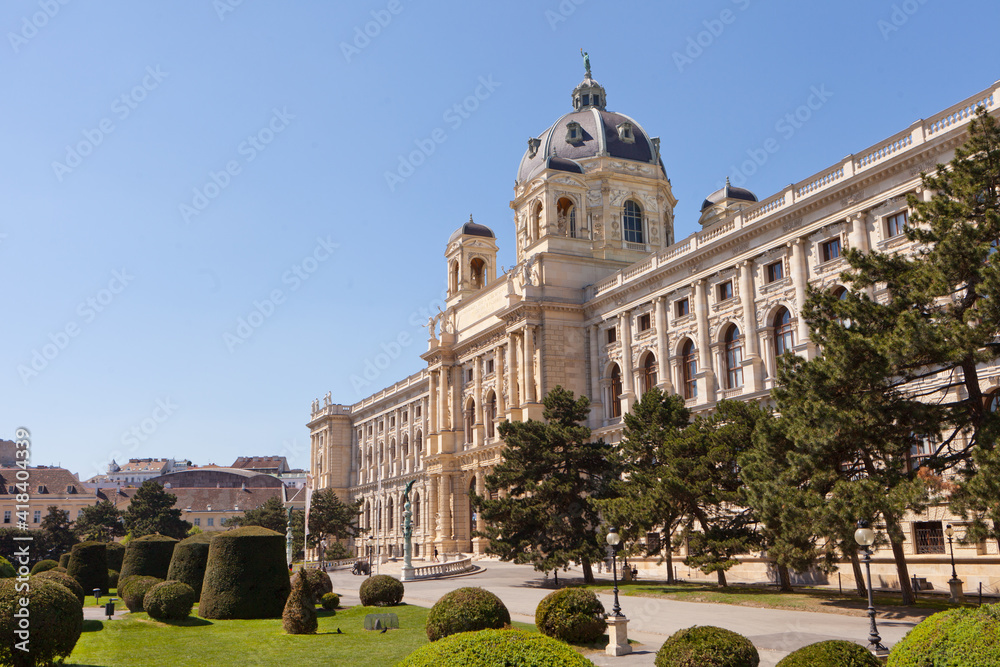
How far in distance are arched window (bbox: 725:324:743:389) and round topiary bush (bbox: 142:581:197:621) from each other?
1142 inches

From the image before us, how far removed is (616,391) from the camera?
56031 mm

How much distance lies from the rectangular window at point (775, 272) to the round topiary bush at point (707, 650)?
31227 millimetres

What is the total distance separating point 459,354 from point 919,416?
50625 mm

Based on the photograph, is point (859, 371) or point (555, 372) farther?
point (555, 372)

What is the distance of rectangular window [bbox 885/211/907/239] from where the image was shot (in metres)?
36.2

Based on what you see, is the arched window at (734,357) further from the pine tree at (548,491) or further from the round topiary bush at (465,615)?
the round topiary bush at (465,615)

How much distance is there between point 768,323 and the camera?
43.1 meters

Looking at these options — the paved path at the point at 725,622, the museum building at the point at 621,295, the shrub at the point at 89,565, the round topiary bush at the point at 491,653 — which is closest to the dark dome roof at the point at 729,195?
the museum building at the point at 621,295

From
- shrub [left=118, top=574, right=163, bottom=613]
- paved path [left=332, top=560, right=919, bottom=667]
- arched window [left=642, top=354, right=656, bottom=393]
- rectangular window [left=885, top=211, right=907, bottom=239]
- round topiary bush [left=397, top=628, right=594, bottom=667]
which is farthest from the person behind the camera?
arched window [left=642, top=354, right=656, bottom=393]

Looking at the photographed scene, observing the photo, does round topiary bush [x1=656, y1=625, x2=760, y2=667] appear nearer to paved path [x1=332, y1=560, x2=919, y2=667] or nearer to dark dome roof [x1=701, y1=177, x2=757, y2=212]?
paved path [x1=332, y1=560, x2=919, y2=667]

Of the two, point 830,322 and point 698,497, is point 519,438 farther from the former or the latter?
point 830,322

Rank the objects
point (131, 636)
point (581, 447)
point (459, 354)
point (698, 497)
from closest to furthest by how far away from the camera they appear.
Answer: point (131, 636) < point (698, 497) < point (581, 447) < point (459, 354)

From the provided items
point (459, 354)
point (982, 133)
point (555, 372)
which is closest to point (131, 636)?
point (982, 133)

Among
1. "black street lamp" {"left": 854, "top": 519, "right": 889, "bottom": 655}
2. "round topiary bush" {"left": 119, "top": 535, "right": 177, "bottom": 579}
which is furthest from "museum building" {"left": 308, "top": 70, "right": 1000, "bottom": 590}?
"round topiary bush" {"left": 119, "top": 535, "right": 177, "bottom": 579}
